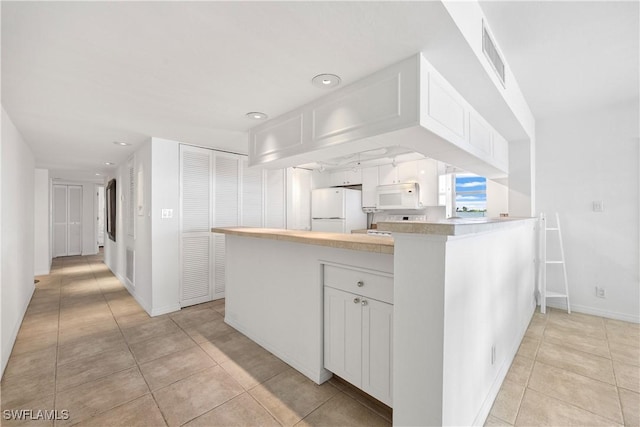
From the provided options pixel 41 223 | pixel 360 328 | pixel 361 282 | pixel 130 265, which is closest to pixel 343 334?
pixel 360 328

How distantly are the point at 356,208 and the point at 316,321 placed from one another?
146 inches

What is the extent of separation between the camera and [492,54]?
1848 mm

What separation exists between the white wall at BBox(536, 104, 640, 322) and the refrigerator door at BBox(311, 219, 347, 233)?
118 inches

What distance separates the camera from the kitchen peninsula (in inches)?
46.8

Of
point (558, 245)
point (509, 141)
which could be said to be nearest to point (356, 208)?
point (509, 141)

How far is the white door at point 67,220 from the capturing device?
8.02 metres

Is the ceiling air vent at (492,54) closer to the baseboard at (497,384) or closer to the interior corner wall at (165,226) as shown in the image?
the baseboard at (497,384)

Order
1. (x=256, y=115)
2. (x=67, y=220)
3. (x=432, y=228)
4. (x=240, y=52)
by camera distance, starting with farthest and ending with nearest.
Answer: (x=67, y=220), (x=256, y=115), (x=240, y=52), (x=432, y=228)

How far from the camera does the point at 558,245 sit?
3629 millimetres

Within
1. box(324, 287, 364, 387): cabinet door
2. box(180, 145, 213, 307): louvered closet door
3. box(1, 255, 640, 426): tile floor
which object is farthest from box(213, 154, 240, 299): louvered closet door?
box(324, 287, 364, 387): cabinet door

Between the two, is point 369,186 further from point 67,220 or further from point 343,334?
point 67,220

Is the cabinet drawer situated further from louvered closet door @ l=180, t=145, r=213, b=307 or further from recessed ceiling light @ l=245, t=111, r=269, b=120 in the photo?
louvered closet door @ l=180, t=145, r=213, b=307

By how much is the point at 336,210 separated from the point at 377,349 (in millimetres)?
3751

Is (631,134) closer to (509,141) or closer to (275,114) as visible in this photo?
(509,141)
